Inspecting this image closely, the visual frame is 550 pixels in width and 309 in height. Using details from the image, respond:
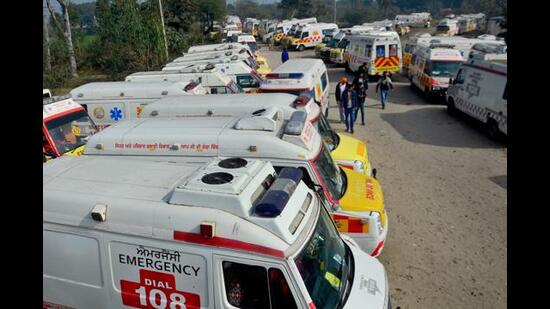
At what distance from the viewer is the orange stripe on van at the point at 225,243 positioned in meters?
3.89

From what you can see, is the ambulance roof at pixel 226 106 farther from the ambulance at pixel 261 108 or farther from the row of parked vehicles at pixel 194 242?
the row of parked vehicles at pixel 194 242

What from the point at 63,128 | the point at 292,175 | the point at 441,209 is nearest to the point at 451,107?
the point at 441,209

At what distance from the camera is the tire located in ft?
45.5

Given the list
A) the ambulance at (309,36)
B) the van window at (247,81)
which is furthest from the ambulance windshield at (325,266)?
the ambulance at (309,36)

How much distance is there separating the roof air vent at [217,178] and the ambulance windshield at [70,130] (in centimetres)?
612

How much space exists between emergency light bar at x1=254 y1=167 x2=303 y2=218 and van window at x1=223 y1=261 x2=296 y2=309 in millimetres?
502

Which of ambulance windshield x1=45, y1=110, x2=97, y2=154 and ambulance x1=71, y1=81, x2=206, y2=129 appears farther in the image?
ambulance x1=71, y1=81, x2=206, y2=129

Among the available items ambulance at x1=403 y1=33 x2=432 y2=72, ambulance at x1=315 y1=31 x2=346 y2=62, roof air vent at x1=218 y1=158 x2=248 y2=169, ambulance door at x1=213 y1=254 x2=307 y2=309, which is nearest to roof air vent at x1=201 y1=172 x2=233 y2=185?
roof air vent at x1=218 y1=158 x2=248 y2=169

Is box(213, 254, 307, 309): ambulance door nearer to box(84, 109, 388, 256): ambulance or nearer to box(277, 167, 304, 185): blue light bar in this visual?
box(277, 167, 304, 185): blue light bar

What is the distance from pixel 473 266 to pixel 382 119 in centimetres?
1048

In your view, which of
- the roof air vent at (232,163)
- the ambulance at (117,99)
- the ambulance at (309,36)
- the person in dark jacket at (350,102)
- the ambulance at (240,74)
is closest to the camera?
the roof air vent at (232,163)
